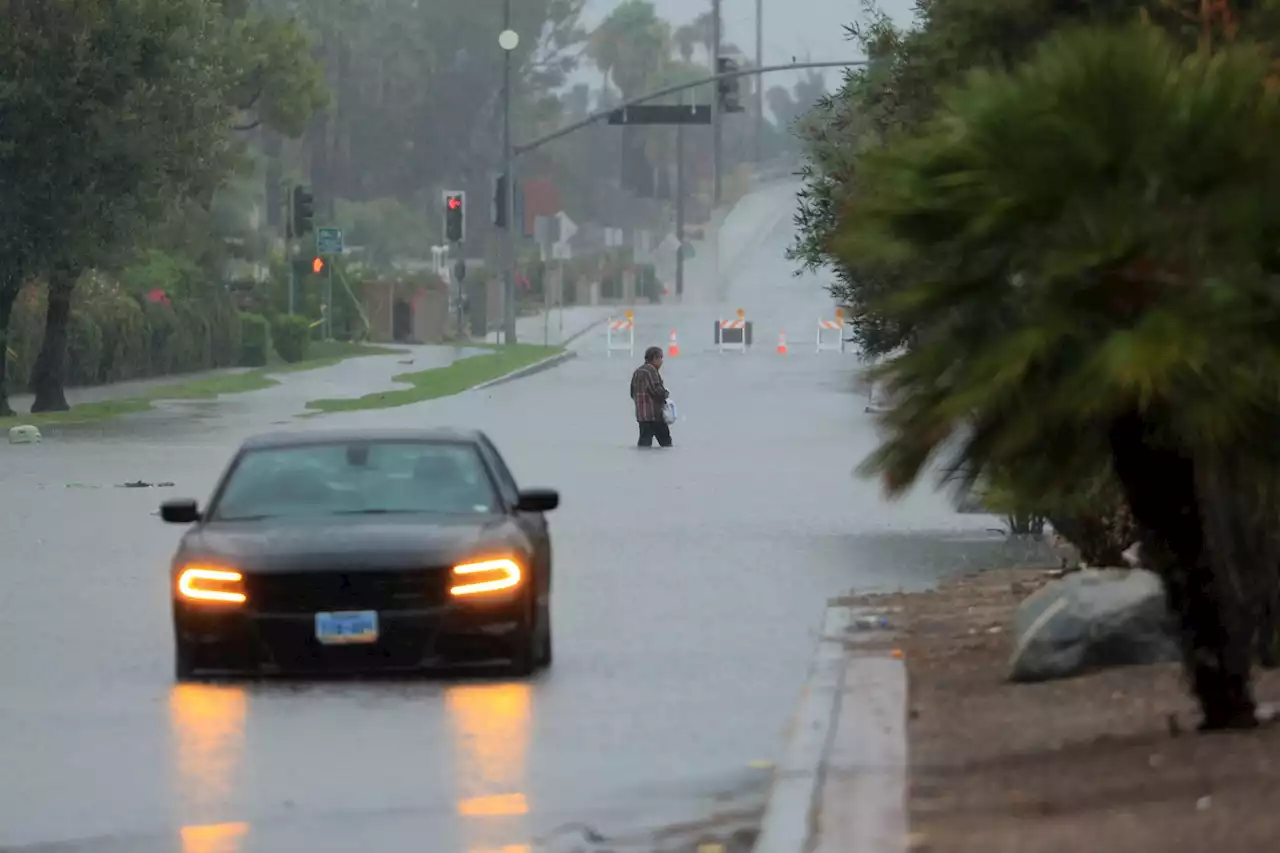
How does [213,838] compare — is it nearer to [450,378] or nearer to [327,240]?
[450,378]

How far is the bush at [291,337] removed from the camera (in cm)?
6269

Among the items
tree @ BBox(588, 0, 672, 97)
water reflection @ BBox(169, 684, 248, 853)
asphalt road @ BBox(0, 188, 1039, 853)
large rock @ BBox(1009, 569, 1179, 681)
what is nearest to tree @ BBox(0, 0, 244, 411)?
asphalt road @ BBox(0, 188, 1039, 853)

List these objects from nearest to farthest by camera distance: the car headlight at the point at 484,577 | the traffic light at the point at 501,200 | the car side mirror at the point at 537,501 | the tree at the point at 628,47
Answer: the car headlight at the point at 484,577
the car side mirror at the point at 537,501
the traffic light at the point at 501,200
the tree at the point at 628,47

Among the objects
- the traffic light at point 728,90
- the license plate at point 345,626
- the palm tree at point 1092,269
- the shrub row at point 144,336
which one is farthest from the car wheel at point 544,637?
the traffic light at point 728,90

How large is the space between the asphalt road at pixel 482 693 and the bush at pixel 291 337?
30965 millimetres

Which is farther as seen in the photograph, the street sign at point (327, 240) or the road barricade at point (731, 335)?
the road barricade at point (731, 335)

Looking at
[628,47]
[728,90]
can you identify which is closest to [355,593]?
[728,90]

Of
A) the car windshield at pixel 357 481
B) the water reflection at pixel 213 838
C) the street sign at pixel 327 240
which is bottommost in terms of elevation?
the water reflection at pixel 213 838

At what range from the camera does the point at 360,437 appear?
14602mm

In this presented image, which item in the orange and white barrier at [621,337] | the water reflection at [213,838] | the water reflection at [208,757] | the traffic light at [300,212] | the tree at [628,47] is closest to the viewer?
the water reflection at [213,838]

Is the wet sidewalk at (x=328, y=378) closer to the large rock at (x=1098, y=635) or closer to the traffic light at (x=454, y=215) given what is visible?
the traffic light at (x=454, y=215)

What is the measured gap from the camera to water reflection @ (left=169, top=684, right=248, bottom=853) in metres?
9.27

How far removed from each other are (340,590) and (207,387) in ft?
125

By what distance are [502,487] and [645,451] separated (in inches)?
785
